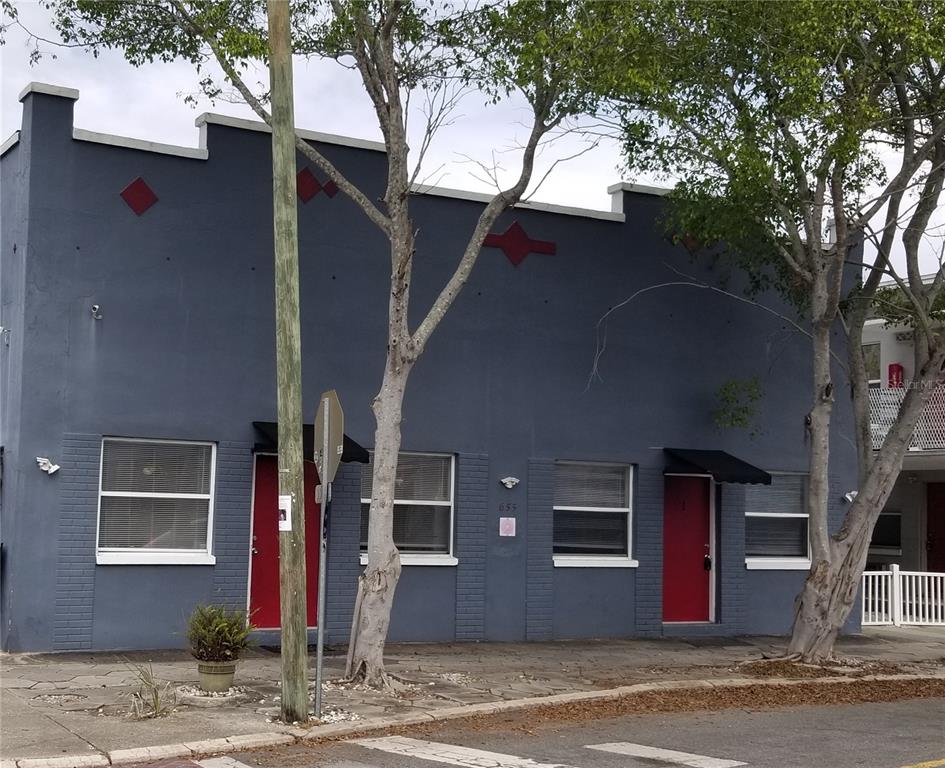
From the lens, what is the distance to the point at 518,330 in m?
17.5

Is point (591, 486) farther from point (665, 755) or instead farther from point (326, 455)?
point (665, 755)

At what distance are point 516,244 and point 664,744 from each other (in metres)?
9.06

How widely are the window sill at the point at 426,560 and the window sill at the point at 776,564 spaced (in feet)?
16.6

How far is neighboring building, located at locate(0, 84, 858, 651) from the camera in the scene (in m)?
14.5

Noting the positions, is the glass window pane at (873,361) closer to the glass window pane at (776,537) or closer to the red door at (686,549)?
the glass window pane at (776,537)

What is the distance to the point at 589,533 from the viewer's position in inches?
703

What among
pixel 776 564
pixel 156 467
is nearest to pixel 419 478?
pixel 156 467

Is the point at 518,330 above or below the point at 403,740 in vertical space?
above

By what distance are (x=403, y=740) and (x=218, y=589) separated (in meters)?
5.68

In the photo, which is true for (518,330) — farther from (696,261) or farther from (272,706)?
(272,706)

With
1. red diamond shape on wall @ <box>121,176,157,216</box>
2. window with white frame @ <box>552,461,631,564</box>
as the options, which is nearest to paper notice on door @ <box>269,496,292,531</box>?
red diamond shape on wall @ <box>121,176,157,216</box>

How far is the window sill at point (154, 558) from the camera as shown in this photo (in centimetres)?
1448

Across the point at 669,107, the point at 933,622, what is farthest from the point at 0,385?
the point at 933,622

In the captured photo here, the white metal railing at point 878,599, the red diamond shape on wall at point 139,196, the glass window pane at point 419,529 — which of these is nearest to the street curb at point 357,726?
the glass window pane at point 419,529
